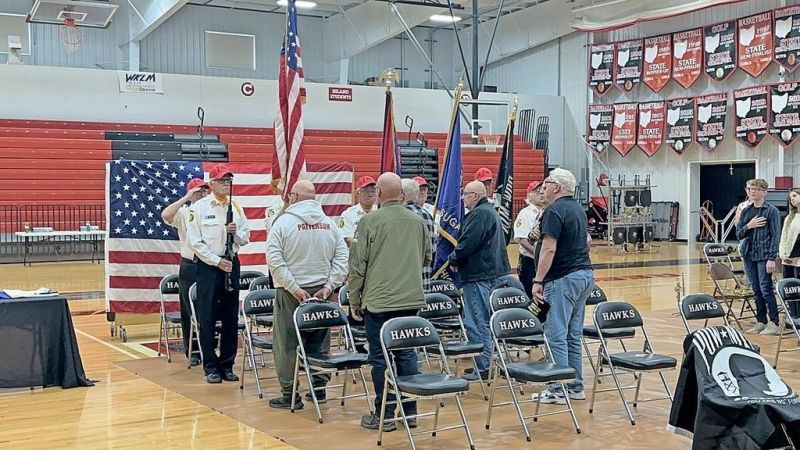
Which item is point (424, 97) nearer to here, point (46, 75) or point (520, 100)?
point (520, 100)

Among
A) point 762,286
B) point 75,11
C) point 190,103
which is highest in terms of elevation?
point 75,11

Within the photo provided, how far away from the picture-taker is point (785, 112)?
68.9 feet

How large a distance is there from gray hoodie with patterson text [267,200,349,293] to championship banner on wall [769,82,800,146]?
1740cm

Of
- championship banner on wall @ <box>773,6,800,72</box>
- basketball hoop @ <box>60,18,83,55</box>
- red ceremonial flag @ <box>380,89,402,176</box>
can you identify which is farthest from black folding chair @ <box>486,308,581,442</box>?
championship banner on wall @ <box>773,6,800,72</box>

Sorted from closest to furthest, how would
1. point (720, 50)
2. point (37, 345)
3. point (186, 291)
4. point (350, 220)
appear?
point (37, 345) → point (186, 291) → point (350, 220) → point (720, 50)

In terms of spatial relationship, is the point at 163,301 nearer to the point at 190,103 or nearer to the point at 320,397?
the point at 320,397

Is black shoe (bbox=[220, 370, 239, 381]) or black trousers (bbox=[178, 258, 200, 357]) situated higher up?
black trousers (bbox=[178, 258, 200, 357])

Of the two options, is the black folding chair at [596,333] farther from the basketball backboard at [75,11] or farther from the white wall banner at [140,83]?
the white wall banner at [140,83]

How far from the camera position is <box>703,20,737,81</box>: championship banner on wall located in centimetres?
2228

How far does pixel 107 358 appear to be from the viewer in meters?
8.30

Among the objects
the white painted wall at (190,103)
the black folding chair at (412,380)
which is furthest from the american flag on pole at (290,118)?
the white painted wall at (190,103)

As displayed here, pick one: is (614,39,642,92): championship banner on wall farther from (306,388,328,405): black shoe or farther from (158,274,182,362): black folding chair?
(306,388,328,405): black shoe

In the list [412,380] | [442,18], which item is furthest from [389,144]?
[442,18]

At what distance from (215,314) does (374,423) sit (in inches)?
80.5
